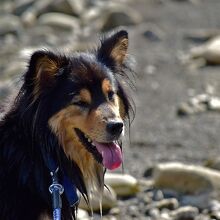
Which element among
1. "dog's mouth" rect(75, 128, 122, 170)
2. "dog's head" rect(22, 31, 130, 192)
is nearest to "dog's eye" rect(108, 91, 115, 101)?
"dog's head" rect(22, 31, 130, 192)

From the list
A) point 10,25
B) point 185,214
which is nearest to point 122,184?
point 185,214

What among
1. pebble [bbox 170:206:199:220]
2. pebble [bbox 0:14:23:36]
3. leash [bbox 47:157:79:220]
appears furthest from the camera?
pebble [bbox 0:14:23:36]

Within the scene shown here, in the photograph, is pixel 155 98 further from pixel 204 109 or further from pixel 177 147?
pixel 177 147

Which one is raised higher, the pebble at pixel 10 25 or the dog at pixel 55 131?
the pebble at pixel 10 25

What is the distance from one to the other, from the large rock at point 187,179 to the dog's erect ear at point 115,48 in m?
2.90

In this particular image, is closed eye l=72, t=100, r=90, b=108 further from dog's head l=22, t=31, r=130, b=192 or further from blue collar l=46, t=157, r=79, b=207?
blue collar l=46, t=157, r=79, b=207

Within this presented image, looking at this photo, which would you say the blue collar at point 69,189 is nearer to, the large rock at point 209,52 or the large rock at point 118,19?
the large rock at point 209,52

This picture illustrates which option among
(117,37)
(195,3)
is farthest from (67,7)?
(117,37)

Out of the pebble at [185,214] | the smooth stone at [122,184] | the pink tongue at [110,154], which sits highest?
the pink tongue at [110,154]

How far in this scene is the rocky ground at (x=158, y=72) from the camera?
9680 mm

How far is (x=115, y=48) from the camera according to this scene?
7094 millimetres

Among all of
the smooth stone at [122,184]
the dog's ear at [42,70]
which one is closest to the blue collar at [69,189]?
the dog's ear at [42,70]

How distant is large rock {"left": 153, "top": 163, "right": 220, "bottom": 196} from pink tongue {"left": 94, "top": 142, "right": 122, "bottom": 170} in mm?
3098

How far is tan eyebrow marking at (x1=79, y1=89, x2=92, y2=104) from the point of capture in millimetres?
6594
